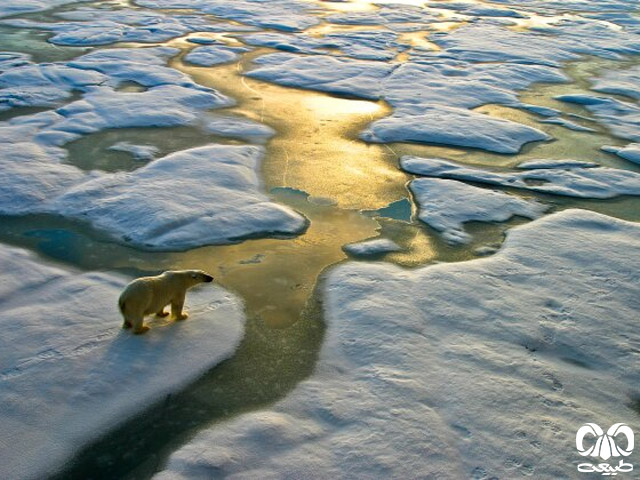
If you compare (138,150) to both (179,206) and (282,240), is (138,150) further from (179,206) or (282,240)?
(282,240)

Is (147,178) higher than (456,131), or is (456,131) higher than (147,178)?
(147,178)

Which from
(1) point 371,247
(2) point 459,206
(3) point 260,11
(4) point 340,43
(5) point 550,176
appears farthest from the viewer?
(3) point 260,11

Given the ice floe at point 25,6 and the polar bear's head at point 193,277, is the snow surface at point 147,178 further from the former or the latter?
the ice floe at point 25,6

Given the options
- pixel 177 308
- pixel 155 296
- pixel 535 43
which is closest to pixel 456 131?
pixel 177 308

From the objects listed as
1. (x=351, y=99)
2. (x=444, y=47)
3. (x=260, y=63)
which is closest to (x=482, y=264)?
(x=351, y=99)

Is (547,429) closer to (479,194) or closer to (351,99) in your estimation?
(479,194)

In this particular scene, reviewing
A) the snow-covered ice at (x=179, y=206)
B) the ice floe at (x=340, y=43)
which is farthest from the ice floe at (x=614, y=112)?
the snow-covered ice at (x=179, y=206)

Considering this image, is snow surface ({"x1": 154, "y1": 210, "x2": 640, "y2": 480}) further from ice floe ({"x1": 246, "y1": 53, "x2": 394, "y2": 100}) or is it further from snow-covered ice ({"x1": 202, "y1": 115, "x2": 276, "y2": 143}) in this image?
ice floe ({"x1": 246, "y1": 53, "x2": 394, "y2": 100})
